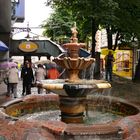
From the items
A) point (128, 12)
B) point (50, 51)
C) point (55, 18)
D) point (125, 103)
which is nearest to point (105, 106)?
point (125, 103)

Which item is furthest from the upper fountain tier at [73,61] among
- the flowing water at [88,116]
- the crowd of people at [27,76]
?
the crowd of people at [27,76]

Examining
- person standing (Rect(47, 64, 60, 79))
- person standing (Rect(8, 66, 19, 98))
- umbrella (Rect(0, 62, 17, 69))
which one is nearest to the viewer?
person standing (Rect(8, 66, 19, 98))

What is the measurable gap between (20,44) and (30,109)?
25.1 meters

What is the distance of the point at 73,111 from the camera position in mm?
9953

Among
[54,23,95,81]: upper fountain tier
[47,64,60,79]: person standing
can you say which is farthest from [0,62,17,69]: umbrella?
[54,23,95,81]: upper fountain tier

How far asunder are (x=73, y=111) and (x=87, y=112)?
1346 millimetres

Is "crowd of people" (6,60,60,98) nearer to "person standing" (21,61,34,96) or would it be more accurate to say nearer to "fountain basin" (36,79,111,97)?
"person standing" (21,61,34,96)

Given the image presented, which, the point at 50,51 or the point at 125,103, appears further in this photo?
the point at 50,51

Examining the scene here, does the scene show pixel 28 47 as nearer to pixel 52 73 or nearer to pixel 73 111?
pixel 52 73

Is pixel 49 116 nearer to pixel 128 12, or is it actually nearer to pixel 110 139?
pixel 110 139

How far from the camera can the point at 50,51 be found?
35969 mm

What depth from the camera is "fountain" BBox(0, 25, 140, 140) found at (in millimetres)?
7359

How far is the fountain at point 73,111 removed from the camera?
7359mm

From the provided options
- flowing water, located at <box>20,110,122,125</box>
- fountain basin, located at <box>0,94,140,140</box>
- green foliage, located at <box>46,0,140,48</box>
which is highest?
green foliage, located at <box>46,0,140,48</box>
